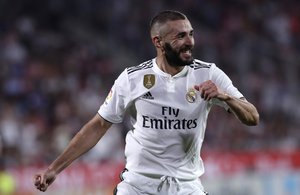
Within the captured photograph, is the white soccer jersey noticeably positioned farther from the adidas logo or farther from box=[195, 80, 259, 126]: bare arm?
box=[195, 80, 259, 126]: bare arm

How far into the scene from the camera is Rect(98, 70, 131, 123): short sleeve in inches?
280

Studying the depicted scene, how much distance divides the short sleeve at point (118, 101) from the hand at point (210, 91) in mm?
867

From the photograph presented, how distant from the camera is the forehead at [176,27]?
6.88 metres

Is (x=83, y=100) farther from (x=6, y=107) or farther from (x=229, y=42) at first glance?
(x=229, y=42)

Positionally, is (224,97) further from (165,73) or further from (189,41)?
(165,73)

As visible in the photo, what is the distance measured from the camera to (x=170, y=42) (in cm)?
692

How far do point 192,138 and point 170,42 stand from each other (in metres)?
0.71

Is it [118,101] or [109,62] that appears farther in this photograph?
[109,62]

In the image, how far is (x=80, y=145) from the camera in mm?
7266

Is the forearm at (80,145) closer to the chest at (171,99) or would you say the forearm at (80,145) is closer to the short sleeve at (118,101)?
the short sleeve at (118,101)

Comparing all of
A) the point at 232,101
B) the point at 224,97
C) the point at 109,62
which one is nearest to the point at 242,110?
the point at 232,101

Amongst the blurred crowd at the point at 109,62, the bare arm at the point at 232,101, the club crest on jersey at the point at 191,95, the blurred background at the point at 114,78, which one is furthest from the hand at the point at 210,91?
the blurred crowd at the point at 109,62

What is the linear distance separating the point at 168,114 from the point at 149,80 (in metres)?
0.30

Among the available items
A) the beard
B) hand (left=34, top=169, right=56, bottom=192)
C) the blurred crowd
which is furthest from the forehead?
the blurred crowd
